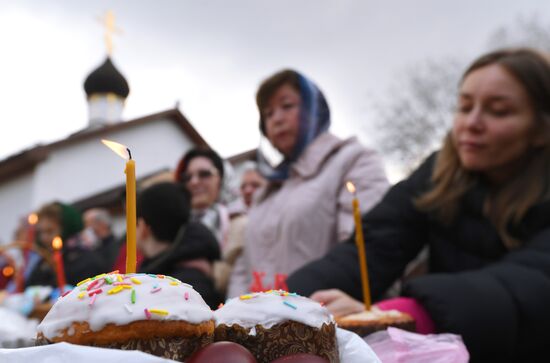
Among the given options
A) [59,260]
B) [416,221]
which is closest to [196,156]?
[59,260]

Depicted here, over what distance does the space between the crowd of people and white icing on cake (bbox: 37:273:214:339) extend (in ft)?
1.81

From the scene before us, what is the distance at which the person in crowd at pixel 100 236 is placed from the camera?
402cm

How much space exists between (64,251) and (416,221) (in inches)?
104

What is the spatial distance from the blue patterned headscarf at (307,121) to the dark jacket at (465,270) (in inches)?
25.2

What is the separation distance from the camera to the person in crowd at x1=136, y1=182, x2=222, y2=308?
2.58 meters

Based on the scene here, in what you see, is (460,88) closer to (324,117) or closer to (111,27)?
(324,117)

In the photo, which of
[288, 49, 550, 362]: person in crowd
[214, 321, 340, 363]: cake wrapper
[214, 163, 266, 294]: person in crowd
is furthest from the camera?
[214, 163, 266, 294]: person in crowd

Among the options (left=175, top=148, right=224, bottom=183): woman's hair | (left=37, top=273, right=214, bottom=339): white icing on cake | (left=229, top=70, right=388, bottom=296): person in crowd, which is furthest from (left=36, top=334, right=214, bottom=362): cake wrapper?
(left=175, top=148, right=224, bottom=183): woman's hair

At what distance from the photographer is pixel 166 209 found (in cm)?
261

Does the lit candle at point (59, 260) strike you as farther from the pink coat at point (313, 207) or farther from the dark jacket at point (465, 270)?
the dark jacket at point (465, 270)

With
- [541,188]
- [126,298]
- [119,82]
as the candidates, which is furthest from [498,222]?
[119,82]

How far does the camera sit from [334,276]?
193cm

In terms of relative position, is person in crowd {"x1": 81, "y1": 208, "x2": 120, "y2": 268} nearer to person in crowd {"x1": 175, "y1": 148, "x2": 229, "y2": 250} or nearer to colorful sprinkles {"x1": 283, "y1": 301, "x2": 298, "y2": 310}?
person in crowd {"x1": 175, "y1": 148, "x2": 229, "y2": 250}

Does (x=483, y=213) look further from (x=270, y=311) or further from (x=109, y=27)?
(x=109, y=27)
